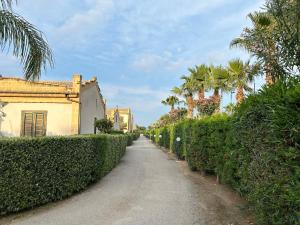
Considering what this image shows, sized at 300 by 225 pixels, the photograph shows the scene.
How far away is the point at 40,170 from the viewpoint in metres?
8.16

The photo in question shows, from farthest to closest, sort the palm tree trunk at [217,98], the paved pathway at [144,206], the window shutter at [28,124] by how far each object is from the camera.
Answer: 1. the palm tree trunk at [217,98]
2. the window shutter at [28,124]
3. the paved pathway at [144,206]

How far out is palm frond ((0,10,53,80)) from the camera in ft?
29.5

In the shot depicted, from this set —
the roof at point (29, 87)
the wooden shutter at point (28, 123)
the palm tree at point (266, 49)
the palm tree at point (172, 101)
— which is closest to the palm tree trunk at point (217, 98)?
the roof at point (29, 87)

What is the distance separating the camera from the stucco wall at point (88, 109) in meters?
24.4

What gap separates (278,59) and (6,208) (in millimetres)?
6921

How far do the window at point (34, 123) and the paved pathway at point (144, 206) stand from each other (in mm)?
11682

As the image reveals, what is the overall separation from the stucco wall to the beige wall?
4.52 ft

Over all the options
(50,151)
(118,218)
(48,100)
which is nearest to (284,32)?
(118,218)

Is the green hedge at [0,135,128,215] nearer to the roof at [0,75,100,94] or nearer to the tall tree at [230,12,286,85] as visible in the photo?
the tall tree at [230,12,286,85]

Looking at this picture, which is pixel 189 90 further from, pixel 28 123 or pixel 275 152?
pixel 275 152

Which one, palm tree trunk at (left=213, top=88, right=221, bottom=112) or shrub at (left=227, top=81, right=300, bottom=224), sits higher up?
palm tree trunk at (left=213, top=88, right=221, bottom=112)

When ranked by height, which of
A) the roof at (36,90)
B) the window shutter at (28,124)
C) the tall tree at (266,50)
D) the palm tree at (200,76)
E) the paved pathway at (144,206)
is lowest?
the paved pathway at (144,206)

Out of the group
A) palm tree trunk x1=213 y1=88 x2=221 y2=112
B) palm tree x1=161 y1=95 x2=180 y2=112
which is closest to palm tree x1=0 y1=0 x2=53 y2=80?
palm tree trunk x1=213 y1=88 x2=221 y2=112

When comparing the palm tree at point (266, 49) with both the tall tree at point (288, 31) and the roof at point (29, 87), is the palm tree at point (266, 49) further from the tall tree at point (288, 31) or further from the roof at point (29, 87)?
the roof at point (29, 87)
